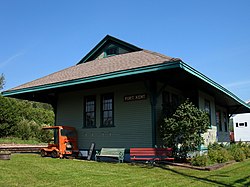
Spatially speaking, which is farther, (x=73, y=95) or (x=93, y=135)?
(x=73, y=95)

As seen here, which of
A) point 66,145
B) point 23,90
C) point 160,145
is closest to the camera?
point 160,145

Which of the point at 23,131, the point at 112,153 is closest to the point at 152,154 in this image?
the point at 112,153

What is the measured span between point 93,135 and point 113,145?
141 centimetres

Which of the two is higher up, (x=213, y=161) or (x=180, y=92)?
(x=180, y=92)

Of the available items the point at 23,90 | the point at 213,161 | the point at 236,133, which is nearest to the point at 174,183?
the point at 213,161

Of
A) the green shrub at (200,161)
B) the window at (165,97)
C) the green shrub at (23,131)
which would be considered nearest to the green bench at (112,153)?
the green shrub at (200,161)

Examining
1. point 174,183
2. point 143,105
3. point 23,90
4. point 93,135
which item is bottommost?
point 174,183

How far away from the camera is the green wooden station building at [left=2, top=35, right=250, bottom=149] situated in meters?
13.1

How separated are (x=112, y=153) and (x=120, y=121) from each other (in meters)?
1.74

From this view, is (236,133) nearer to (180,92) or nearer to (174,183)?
(180,92)

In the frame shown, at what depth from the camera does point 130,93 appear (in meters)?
14.4

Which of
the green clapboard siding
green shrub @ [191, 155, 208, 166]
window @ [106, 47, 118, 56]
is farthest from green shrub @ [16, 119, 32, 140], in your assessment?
green shrub @ [191, 155, 208, 166]

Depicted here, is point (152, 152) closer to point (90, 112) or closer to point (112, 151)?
point (112, 151)

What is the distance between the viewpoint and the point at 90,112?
1581cm
